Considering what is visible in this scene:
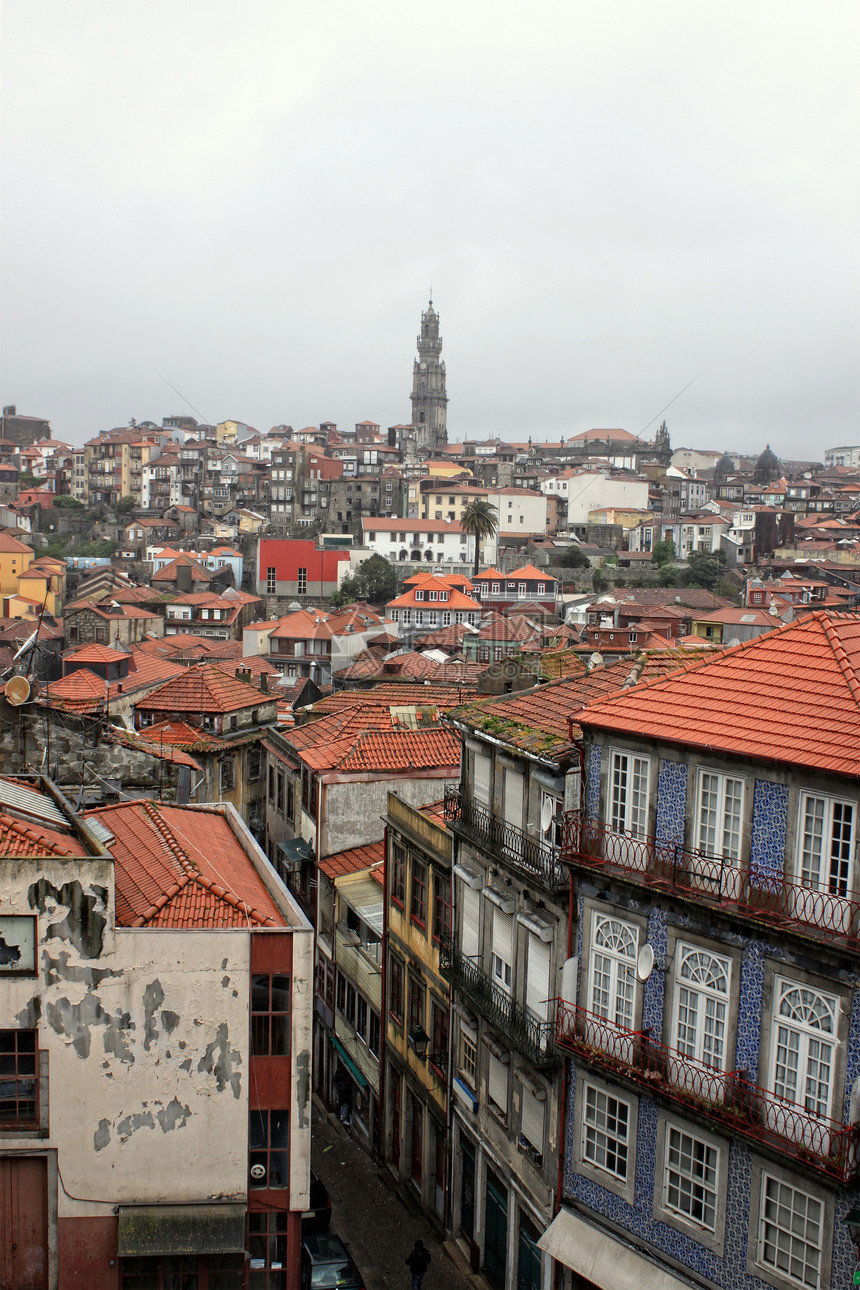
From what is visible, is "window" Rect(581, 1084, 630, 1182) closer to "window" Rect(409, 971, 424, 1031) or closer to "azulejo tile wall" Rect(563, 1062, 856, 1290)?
"azulejo tile wall" Rect(563, 1062, 856, 1290)

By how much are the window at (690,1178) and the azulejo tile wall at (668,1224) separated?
202mm

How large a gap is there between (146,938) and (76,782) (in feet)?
40.0

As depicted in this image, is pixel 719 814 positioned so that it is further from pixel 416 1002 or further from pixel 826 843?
pixel 416 1002

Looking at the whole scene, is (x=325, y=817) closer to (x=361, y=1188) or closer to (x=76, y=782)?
(x=76, y=782)

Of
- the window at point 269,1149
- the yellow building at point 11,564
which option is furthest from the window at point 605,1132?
the yellow building at point 11,564

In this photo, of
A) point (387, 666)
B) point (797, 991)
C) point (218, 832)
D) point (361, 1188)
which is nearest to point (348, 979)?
point (361, 1188)

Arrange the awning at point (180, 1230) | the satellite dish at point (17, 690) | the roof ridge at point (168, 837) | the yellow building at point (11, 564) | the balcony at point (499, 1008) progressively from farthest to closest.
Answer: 1. the yellow building at point (11, 564)
2. the satellite dish at point (17, 690)
3. the roof ridge at point (168, 837)
4. the balcony at point (499, 1008)
5. the awning at point (180, 1230)

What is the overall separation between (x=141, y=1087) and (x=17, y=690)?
1236 cm

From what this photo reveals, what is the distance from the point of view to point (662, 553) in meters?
119

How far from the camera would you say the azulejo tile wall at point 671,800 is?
14766 mm

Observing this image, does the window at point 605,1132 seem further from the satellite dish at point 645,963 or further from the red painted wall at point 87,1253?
the red painted wall at point 87,1253

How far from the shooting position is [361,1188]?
23188 mm

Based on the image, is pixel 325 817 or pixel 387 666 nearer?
pixel 325 817

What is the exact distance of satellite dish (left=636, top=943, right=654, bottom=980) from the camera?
1477cm
